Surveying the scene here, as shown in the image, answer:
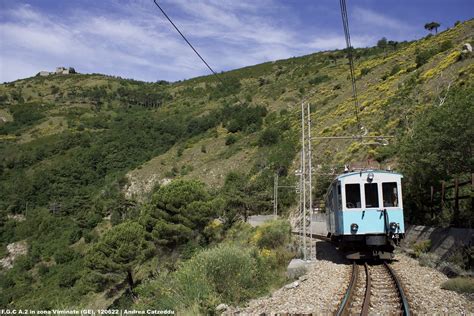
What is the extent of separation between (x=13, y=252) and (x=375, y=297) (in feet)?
248

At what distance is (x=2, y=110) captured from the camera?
154000 mm

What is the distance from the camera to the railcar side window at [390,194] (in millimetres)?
14672

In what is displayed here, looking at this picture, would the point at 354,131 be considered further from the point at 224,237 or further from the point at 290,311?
the point at 290,311

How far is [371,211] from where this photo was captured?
14539 mm

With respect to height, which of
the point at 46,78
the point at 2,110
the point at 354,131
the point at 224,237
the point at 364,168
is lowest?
the point at 224,237

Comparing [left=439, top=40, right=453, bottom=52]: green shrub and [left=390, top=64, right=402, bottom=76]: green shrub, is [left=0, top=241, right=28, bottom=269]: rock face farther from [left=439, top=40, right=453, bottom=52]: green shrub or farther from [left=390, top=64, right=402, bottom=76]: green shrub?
[left=439, top=40, right=453, bottom=52]: green shrub

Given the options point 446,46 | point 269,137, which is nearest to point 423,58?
point 446,46

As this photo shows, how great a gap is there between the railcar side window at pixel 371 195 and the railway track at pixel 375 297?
8.58 feet

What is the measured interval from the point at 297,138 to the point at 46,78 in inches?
6791

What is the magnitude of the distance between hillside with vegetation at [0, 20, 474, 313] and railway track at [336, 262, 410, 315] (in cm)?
243

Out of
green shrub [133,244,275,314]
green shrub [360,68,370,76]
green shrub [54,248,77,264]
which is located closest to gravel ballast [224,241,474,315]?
green shrub [133,244,275,314]

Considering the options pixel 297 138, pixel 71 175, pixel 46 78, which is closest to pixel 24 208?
pixel 71 175

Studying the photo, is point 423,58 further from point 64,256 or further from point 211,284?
point 64,256

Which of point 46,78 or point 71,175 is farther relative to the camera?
point 46,78
